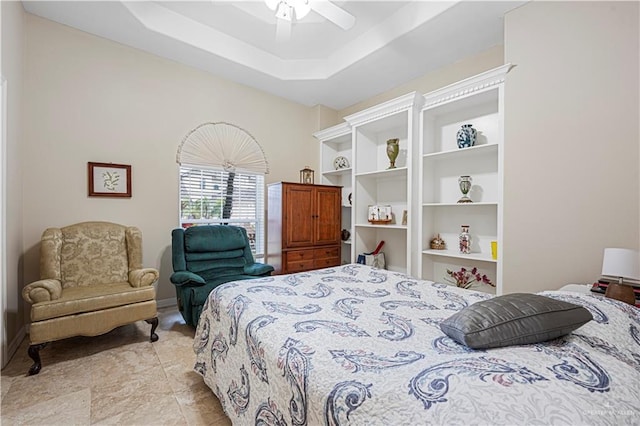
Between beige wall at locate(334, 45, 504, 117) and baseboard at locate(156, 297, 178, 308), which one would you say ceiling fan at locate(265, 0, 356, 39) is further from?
baseboard at locate(156, 297, 178, 308)

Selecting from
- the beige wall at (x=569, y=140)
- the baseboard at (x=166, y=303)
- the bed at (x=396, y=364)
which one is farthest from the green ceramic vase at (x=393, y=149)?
the baseboard at (x=166, y=303)

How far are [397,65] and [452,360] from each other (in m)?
3.52

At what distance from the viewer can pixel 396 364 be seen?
90 centimetres

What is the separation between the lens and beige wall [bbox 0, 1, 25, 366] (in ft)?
7.30

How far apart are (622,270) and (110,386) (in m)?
3.34

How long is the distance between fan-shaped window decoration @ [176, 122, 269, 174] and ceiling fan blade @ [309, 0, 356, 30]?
216cm

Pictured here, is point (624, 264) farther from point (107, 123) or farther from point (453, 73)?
point (107, 123)

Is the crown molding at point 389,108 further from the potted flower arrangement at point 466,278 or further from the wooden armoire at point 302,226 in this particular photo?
A: the potted flower arrangement at point 466,278

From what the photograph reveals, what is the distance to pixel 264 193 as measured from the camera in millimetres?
4293

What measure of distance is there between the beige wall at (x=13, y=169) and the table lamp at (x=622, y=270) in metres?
4.16

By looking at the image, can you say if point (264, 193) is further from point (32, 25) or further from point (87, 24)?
point (32, 25)

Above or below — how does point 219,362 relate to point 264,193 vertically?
below

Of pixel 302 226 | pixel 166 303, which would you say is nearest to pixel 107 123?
pixel 166 303

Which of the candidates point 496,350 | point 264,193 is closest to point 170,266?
point 264,193
